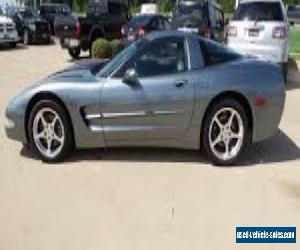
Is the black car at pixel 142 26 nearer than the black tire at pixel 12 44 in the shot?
Yes

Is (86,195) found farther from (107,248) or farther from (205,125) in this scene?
(205,125)

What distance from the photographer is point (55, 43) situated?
27.0 meters

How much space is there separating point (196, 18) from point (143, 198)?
36.5 feet

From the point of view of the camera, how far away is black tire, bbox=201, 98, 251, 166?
651 cm

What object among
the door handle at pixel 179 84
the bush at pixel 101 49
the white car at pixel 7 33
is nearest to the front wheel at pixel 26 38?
the white car at pixel 7 33

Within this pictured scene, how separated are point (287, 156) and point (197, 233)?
262 cm

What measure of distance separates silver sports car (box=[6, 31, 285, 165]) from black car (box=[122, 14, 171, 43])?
10.3 metres

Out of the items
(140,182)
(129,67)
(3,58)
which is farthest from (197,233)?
(3,58)

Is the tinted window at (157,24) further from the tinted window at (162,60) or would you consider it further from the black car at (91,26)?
the tinted window at (162,60)

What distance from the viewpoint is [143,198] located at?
219 inches

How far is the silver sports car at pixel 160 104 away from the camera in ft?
21.2

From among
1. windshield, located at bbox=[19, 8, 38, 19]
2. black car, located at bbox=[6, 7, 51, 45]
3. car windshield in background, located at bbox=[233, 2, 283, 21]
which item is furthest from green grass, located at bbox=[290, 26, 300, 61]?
windshield, located at bbox=[19, 8, 38, 19]

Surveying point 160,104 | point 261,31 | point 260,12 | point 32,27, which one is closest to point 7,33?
point 32,27

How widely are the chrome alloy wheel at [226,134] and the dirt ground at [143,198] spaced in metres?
0.21
